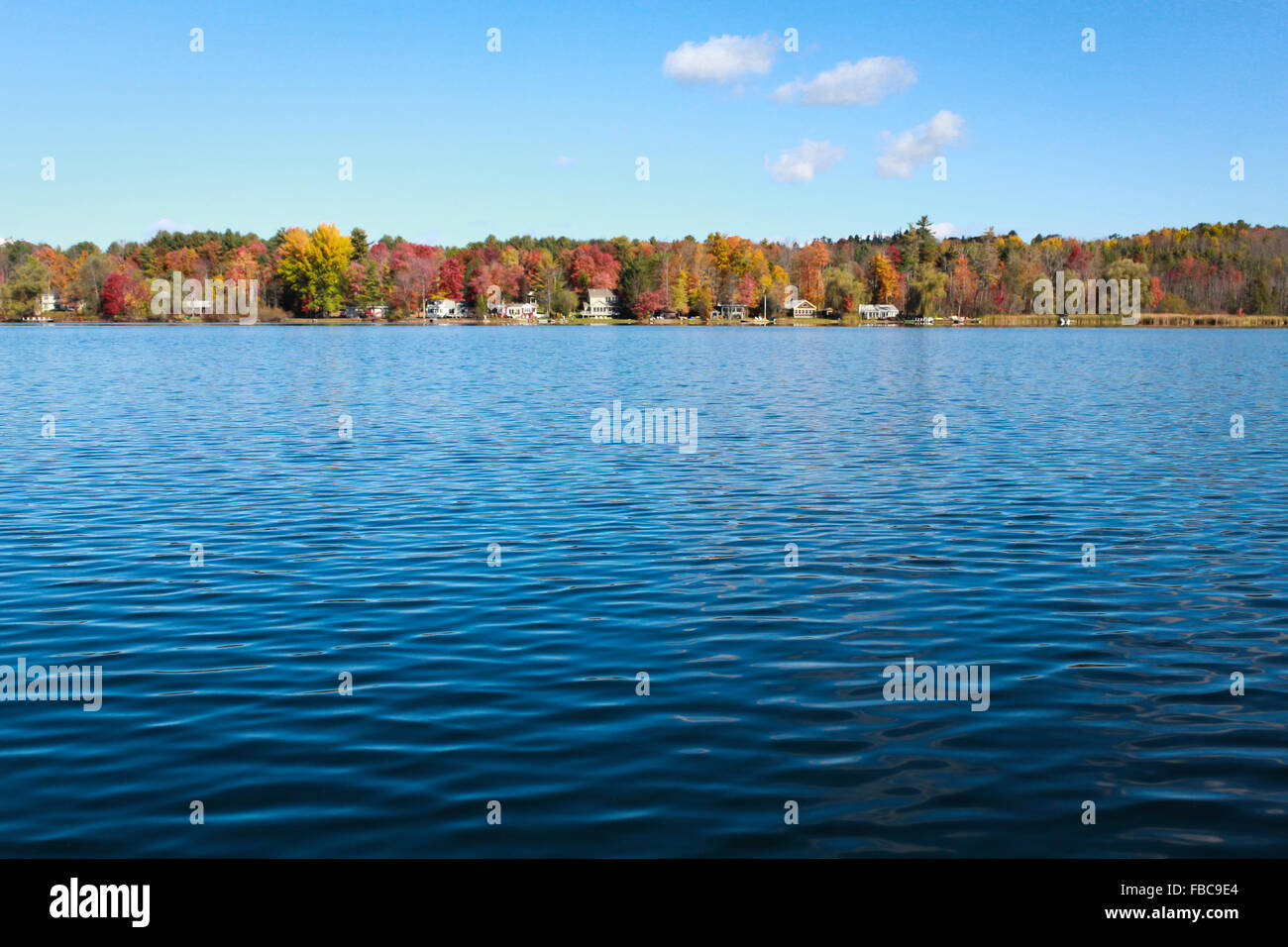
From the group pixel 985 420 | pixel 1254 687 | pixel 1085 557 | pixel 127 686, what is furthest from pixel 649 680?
pixel 985 420

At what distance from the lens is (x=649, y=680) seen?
12.7 metres

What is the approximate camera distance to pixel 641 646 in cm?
1408

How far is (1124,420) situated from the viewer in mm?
43344

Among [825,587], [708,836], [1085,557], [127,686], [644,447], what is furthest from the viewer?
[644,447]

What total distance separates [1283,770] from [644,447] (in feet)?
83.8

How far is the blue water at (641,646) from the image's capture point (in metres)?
9.26

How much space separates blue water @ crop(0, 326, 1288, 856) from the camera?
9.26 metres

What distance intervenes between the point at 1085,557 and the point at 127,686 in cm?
1497

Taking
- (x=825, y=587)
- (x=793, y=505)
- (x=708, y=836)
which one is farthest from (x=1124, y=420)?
(x=708, y=836)
